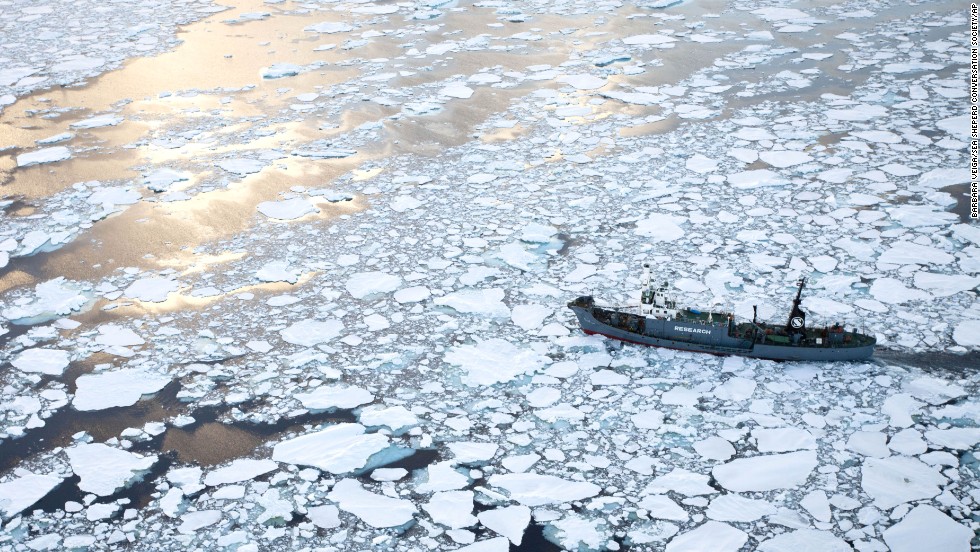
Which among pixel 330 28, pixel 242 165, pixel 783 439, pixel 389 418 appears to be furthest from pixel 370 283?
pixel 330 28

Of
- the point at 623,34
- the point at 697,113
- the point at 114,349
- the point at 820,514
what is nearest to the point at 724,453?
the point at 820,514

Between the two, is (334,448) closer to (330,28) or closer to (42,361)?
(42,361)

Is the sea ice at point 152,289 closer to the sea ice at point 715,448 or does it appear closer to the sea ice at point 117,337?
the sea ice at point 117,337

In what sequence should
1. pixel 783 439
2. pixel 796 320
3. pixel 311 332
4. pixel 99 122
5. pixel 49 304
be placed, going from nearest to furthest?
pixel 783 439 → pixel 796 320 → pixel 311 332 → pixel 49 304 → pixel 99 122

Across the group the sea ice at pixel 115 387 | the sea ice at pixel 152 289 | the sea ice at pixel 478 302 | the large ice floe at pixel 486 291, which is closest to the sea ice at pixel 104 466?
the large ice floe at pixel 486 291

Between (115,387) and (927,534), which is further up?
(115,387)

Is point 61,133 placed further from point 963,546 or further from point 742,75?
point 963,546

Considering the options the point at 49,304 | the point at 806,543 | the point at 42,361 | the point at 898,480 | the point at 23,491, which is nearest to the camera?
the point at 806,543
